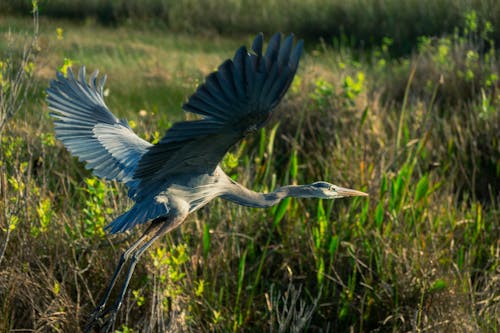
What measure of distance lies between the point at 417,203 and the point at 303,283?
2.78 ft

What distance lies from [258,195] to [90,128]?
2.99 feet

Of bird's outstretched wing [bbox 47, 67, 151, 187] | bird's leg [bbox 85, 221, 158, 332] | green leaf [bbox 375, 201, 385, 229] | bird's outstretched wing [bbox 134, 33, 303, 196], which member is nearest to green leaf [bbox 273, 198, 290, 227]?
green leaf [bbox 375, 201, 385, 229]

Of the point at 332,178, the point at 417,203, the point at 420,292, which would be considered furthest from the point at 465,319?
the point at 332,178

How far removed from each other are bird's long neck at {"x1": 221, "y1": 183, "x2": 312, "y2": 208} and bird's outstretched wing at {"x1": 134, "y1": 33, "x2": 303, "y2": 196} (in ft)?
1.14

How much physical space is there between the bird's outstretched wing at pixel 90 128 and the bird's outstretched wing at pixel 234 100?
0.57m

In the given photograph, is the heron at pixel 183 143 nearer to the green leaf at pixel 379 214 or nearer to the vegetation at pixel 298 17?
the green leaf at pixel 379 214

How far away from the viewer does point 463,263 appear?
15.9ft

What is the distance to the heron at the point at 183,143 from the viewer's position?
296cm

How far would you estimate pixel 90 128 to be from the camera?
13.4ft

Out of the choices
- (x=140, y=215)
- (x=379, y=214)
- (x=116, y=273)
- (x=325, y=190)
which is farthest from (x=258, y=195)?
(x=379, y=214)

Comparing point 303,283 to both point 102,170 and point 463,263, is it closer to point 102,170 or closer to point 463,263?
point 463,263

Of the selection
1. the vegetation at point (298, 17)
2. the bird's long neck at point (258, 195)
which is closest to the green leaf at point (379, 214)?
the bird's long neck at point (258, 195)

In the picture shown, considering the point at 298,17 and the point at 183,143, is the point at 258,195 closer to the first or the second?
the point at 183,143

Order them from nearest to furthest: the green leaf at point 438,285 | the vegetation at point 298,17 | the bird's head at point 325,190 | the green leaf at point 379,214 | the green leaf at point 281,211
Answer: the bird's head at point 325,190
the green leaf at point 438,285
the green leaf at point 379,214
the green leaf at point 281,211
the vegetation at point 298,17
